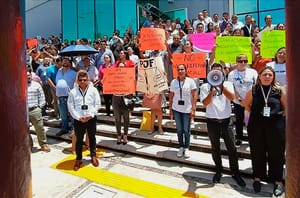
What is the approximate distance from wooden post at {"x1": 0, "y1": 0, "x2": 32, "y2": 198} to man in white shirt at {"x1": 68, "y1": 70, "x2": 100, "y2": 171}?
5514mm

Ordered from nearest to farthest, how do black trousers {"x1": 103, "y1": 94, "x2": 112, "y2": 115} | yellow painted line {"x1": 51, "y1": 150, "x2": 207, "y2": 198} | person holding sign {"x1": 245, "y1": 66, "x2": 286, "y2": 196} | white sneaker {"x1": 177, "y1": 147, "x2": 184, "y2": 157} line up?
A: 1. person holding sign {"x1": 245, "y1": 66, "x2": 286, "y2": 196}
2. yellow painted line {"x1": 51, "y1": 150, "x2": 207, "y2": 198}
3. white sneaker {"x1": 177, "y1": 147, "x2": 184, "y2": 157}
4. black trousers {"x1": 103, "y1": 94, "x2": 112, "y2": 115}

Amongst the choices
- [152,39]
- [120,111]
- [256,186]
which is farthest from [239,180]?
[152,39]

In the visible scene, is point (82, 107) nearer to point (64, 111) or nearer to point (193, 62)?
point (64, 111)

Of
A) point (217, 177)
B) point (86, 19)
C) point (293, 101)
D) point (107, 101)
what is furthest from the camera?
point (86, 19)

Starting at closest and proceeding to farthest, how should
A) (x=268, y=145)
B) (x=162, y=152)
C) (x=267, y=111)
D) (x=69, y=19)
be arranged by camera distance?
(x=267, y=111) < (x=268, y=145) < (x=162, y=152) < (x=69, y=19)

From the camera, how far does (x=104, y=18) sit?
2139 centimetres

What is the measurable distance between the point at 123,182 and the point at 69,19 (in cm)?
1951

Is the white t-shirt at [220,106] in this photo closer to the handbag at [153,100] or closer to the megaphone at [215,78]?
the megaphone at [215,78]

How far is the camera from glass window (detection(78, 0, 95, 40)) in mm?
21969

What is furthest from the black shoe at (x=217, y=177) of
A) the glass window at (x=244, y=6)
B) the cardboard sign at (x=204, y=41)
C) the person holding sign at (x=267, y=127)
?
the glass window at (x=244, y=6)

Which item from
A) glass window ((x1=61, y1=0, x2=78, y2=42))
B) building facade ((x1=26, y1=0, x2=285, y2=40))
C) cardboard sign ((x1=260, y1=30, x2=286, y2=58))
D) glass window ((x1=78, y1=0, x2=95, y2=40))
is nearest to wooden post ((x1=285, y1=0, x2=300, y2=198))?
cardboard sign ((x1=260, y1=30, x2=286, y2=58))

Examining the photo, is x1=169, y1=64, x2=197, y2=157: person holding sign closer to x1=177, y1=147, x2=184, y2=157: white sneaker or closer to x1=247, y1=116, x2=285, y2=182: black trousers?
x1=177, y1=147, x2=184, y2=157: white sneaker

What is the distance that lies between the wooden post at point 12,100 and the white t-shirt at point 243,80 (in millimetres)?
5568

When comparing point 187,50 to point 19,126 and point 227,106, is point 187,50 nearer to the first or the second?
point 227,106
